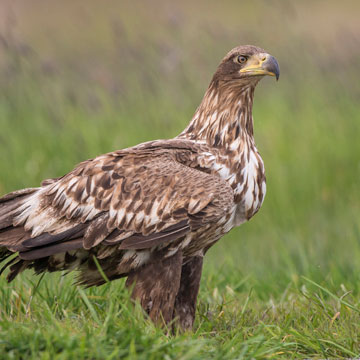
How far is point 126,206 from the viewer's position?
4.46m

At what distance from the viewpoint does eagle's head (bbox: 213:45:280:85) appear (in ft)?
15.8

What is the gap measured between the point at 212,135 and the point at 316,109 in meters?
4.03

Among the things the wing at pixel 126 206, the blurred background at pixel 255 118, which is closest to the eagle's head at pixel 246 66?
the wing at pixel 126 206

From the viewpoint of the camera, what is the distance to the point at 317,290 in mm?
5422

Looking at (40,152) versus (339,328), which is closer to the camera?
(339,328)

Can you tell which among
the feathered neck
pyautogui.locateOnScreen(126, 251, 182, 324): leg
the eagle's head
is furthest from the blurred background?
pyautogui.locateOnScreen(126, 251, 182, 324): leg

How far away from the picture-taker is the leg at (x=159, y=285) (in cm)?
441

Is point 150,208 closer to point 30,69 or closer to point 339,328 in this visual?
point 339,328

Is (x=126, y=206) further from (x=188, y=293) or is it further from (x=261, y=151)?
(x=261, y=151)

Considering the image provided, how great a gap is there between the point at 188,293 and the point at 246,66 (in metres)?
1.40

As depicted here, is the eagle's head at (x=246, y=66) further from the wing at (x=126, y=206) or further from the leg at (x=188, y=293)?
the leg at (x=188, y=293)

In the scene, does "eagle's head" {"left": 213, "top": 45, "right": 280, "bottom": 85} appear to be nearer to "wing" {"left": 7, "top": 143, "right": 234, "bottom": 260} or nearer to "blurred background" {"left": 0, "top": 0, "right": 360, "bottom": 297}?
"wing" {"left": 7, "top": 143, "right": 234, "bottom": 260}

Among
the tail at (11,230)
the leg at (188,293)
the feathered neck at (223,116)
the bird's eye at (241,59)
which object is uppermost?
the bird's eye at (241,59)

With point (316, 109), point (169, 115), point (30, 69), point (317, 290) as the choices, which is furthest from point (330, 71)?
point (317, 290)
